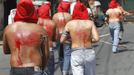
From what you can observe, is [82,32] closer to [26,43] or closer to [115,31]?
[26,43]

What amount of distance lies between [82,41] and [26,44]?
2.67m

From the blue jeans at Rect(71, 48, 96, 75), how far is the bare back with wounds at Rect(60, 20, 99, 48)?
11 cm

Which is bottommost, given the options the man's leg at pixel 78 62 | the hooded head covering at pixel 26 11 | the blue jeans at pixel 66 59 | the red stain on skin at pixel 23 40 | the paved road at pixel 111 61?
the paved road at pixel 111 61

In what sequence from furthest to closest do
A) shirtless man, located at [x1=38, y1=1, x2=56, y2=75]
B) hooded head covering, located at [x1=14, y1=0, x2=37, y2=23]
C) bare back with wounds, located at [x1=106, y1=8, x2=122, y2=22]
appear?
bare back with wounds, located at [x1=106, y1=8, x2=122, y2=22] < shirtless man, located at [x1=38, y1=1, x2=56, y2=75] < hooded head covering, located at [x1=14, y1=0, x2=37, y2=23]

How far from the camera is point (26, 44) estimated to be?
550cm

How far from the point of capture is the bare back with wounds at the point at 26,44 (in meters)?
5.47

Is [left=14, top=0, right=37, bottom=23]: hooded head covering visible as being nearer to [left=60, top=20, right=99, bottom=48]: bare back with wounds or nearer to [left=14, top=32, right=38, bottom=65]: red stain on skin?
[left=14, top=32, right=38, bottom=65]: red stain on skin

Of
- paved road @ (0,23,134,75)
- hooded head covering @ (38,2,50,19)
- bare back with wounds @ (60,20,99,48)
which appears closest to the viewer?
bare back with wounds @ (60,20,99,48)

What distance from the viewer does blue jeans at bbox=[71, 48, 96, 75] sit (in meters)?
7.86

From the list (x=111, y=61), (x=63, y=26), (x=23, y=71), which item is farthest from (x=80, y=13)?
(x=111, y=61)

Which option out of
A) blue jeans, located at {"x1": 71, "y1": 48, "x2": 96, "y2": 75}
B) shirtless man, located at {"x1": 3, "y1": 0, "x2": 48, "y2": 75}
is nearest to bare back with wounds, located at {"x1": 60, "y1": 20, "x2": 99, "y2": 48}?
blue jeans, located at {"x1": 71, "y1": 48, "x2": 96, "y2": 75}

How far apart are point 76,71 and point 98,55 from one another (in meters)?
6.98

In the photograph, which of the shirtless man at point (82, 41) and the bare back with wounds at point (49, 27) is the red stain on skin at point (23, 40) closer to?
the shirtless man at point (82, 41)

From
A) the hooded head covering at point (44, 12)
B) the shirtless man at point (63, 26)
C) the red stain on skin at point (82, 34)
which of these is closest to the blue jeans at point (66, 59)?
the shirtless man at point (63, 26)
